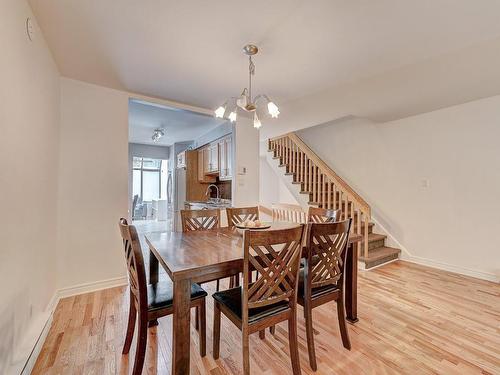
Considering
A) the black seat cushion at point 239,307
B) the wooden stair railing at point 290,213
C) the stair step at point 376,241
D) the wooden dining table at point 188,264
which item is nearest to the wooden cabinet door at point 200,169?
the wooden stair railing at point 290,213

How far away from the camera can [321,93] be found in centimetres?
298

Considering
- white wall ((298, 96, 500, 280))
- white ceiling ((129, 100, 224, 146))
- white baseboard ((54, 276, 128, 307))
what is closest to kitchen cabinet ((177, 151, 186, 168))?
white ceiling ((129, 100, 224, 146))

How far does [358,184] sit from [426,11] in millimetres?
3410

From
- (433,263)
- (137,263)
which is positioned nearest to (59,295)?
(137,263)

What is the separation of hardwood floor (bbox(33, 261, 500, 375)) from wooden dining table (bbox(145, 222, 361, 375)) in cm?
36

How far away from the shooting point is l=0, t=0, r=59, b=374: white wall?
4.43 ft

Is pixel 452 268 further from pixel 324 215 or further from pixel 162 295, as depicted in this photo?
pixel 162 295

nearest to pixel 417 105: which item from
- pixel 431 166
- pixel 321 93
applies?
pixel 431 166

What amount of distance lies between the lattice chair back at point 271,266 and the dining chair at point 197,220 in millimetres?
1222

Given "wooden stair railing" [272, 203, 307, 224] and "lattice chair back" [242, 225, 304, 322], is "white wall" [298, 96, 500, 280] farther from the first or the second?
"lattice chair back" [242, 225, 304, 322]

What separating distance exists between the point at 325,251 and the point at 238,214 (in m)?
1.29

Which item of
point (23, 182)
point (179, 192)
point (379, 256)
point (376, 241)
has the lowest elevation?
point (379, 256)

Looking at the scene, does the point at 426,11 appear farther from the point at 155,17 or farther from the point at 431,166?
the point at 431,166

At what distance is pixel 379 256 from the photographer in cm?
365
